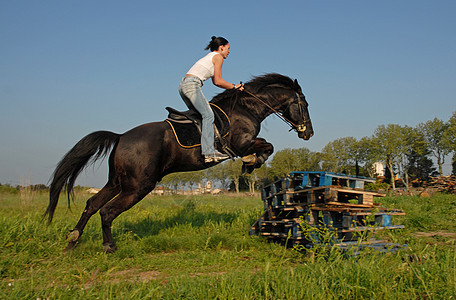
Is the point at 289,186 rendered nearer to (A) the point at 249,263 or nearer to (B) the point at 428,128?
(A) the point at 249,263

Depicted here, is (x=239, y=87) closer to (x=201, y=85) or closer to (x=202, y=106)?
(x=201, y=85)

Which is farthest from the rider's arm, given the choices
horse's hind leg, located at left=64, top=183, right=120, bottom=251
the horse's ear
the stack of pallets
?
horse's hind leg, located at left=64, top=183, right=120, bottom=251

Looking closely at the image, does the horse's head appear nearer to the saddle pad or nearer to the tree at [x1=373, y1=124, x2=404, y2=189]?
the saddle pad

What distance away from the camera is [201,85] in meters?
5.93

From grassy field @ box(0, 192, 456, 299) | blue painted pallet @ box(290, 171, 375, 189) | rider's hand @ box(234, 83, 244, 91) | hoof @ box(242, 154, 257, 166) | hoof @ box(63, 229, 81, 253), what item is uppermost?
rider's hand @ box(234, 83, 244, 91)

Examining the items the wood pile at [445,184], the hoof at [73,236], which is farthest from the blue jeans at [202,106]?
the wood pile at [445,184]

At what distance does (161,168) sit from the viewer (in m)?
5.74

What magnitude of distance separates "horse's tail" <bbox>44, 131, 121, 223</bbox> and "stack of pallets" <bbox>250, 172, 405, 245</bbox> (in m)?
3.31

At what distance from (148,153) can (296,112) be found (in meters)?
3.10

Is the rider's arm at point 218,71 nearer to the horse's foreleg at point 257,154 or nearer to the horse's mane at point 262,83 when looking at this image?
the horse's mane at point 262,83

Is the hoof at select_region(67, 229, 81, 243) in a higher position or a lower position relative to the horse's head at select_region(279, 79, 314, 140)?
lower

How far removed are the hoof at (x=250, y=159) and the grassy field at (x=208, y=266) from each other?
1466mm

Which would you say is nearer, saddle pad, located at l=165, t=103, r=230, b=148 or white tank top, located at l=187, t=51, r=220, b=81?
saddle pad, located at l=165, t=103, r=230, b=148

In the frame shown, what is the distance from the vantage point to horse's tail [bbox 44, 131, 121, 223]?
583 cm
